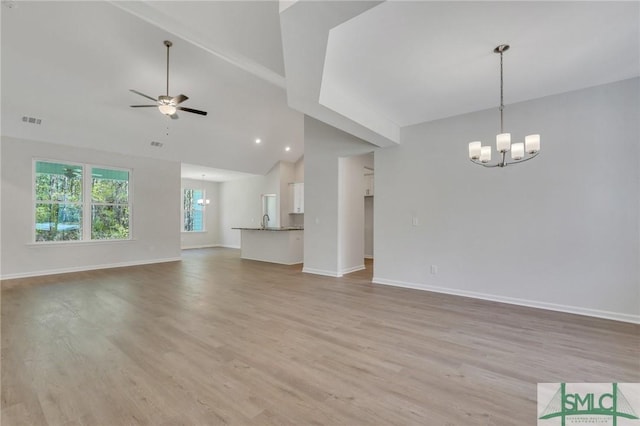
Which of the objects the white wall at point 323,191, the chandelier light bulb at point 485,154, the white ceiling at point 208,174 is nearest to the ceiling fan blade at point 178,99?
the white wall at point 323,191

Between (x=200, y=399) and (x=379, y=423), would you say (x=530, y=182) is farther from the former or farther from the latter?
(x=200, y=399)

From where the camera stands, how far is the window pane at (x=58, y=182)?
591cm

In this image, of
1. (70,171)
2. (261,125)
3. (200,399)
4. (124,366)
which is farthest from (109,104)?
(200,399)

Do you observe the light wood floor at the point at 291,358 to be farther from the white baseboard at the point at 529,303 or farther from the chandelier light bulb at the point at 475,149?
the chandelier light bulb at the point at 475,149

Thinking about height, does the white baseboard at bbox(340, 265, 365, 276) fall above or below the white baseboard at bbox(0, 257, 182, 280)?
above

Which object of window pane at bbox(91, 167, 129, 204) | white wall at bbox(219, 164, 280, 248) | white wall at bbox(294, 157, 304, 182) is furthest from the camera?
white wall at bbox(294, 157, 304, 182)

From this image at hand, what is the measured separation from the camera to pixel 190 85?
545 centimetres

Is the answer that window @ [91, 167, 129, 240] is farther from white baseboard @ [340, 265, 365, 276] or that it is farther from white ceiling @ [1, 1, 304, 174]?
white baseboard @ [340, 265, 365, 276]

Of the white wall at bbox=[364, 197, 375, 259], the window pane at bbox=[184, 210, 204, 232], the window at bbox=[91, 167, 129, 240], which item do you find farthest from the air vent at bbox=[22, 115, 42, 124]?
the white wall at bbox=[364, 197, 375, 259]

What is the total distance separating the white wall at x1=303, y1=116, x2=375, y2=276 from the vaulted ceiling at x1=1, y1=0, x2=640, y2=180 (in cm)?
108

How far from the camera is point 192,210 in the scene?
11.2 m

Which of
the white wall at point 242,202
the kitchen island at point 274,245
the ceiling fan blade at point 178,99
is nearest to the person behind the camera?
the ceiling fan blade at point 178,99

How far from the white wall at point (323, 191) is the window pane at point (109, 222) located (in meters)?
4.75

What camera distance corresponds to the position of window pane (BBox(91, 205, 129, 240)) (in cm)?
667
